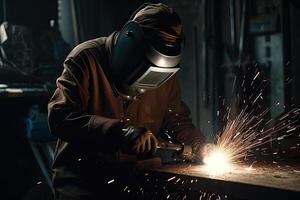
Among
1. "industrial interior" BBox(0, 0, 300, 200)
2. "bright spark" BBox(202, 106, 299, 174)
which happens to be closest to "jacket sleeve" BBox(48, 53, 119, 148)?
"bright spark" BBox(202, 106, 299, 174)

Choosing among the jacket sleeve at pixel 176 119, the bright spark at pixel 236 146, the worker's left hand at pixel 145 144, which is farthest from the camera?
the jacket sleeve at pixel 176 119

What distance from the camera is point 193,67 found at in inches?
211

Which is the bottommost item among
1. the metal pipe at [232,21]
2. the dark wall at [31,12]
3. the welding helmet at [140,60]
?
the welding helmet at [140,60]

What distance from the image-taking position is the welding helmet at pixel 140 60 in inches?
93.0

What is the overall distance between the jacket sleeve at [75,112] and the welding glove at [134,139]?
1.7 inches

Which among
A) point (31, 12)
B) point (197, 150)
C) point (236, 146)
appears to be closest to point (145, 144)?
point (197, 150)

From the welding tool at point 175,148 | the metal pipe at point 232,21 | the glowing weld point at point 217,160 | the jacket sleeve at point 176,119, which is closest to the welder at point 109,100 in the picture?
the welding tool at point 175,148

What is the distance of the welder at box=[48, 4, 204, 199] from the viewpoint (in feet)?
7.45

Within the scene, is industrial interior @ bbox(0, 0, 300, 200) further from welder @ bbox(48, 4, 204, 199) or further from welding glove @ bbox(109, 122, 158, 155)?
welding glove @ bbox(109, 122, 158, 155)

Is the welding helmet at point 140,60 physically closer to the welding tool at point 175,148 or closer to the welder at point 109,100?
the welder at point 109,100

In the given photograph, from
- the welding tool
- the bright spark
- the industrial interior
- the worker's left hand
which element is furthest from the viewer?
the industrial interior

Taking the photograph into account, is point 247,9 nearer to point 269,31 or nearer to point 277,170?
point 269,31

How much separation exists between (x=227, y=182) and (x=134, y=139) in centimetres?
46

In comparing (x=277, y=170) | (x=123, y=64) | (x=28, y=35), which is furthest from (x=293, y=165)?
(x=28, y=35)
